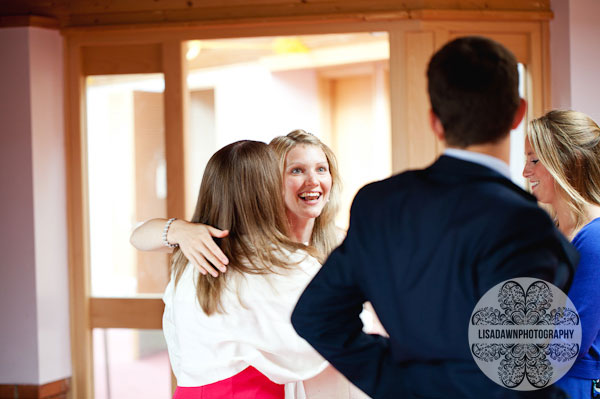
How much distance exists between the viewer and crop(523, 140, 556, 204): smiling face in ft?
5.71

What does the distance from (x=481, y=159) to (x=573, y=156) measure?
0.83 m

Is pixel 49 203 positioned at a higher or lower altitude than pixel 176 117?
lower

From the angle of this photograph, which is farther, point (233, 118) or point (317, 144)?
point (233, 118)

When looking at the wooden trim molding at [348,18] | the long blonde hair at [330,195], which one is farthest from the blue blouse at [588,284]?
the wooden trim molding at [348,18]

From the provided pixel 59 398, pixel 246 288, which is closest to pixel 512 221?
pixel 246 288

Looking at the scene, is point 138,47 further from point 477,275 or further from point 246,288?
point 477,275

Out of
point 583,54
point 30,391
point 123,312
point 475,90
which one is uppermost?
point 583,54

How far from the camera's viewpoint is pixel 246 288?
5.15 ft

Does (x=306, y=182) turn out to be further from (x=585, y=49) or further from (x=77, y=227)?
(x=77, y=227)

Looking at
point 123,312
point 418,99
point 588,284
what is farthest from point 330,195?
point 123,312

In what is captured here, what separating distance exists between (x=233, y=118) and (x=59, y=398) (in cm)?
209

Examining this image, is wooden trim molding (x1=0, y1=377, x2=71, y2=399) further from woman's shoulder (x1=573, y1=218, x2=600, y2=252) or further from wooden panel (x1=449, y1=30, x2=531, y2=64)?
woman's shoulder (x1=573, y1=218, x2=600, y2=252)

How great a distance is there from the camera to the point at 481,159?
3.17ft

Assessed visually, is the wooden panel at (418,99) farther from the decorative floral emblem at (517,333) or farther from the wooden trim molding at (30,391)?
the decorative floral emblem at (517,333)
